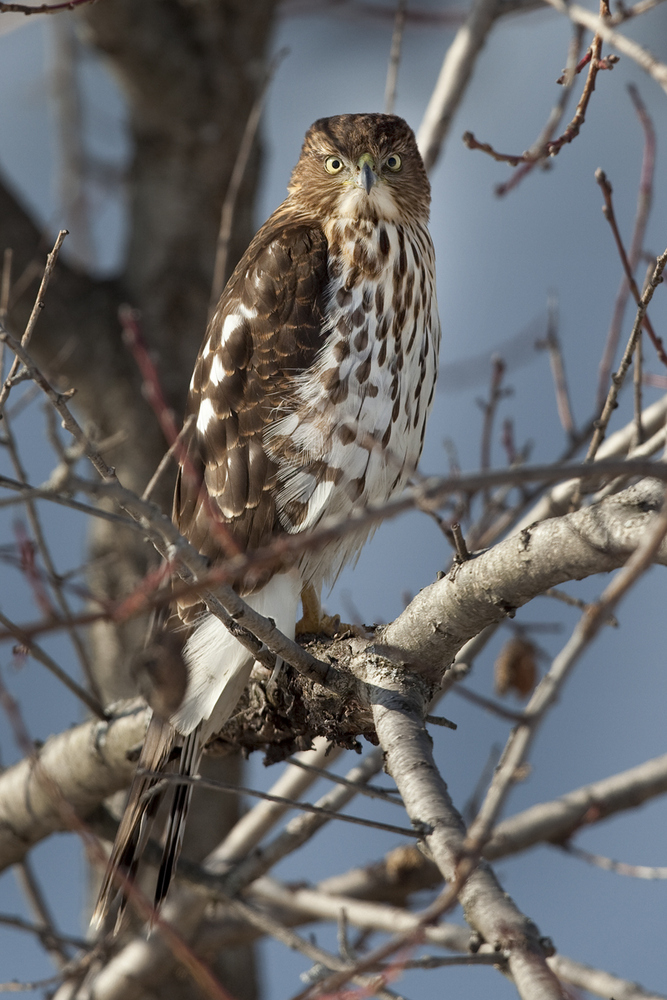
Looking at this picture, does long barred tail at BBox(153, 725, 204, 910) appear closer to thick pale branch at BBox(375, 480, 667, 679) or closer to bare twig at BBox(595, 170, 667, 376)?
thick pale branch at BBox(375, 480, 667, 679)

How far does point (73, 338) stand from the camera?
4.77m

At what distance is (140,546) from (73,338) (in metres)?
1.02

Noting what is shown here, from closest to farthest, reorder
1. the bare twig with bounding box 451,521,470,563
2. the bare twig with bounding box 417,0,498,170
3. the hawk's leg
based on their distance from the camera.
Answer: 1. the bare twig with bounding box 451,521,470,563
2. the hawk's leg
3. the bare twig with bounding box 417,0,498,170

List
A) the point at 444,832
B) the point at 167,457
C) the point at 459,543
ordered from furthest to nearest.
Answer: the point at 167,457 < the point at 459,543 < the point at 444,832

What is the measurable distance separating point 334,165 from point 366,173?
209 millimetres

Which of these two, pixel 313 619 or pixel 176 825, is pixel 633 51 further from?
pixel 176 825

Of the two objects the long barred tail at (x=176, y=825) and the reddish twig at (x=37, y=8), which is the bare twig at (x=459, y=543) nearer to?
the long barred tail at (x=176, y=825)

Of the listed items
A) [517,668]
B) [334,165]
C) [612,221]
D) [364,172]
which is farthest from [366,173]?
[517,668]

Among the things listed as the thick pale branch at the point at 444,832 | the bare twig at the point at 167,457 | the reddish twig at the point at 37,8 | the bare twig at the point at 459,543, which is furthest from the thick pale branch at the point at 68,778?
the reddish twig at the point at 37,8

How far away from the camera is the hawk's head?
314cm

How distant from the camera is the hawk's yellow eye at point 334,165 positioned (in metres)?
3.28

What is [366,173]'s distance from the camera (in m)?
3.14

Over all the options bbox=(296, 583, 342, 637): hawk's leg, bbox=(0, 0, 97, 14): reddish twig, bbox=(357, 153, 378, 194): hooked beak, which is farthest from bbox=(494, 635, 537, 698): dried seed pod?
bbox=(0, 0, 97, 14): reddish twig

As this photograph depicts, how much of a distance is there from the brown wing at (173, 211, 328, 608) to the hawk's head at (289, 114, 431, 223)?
26 centimetres
